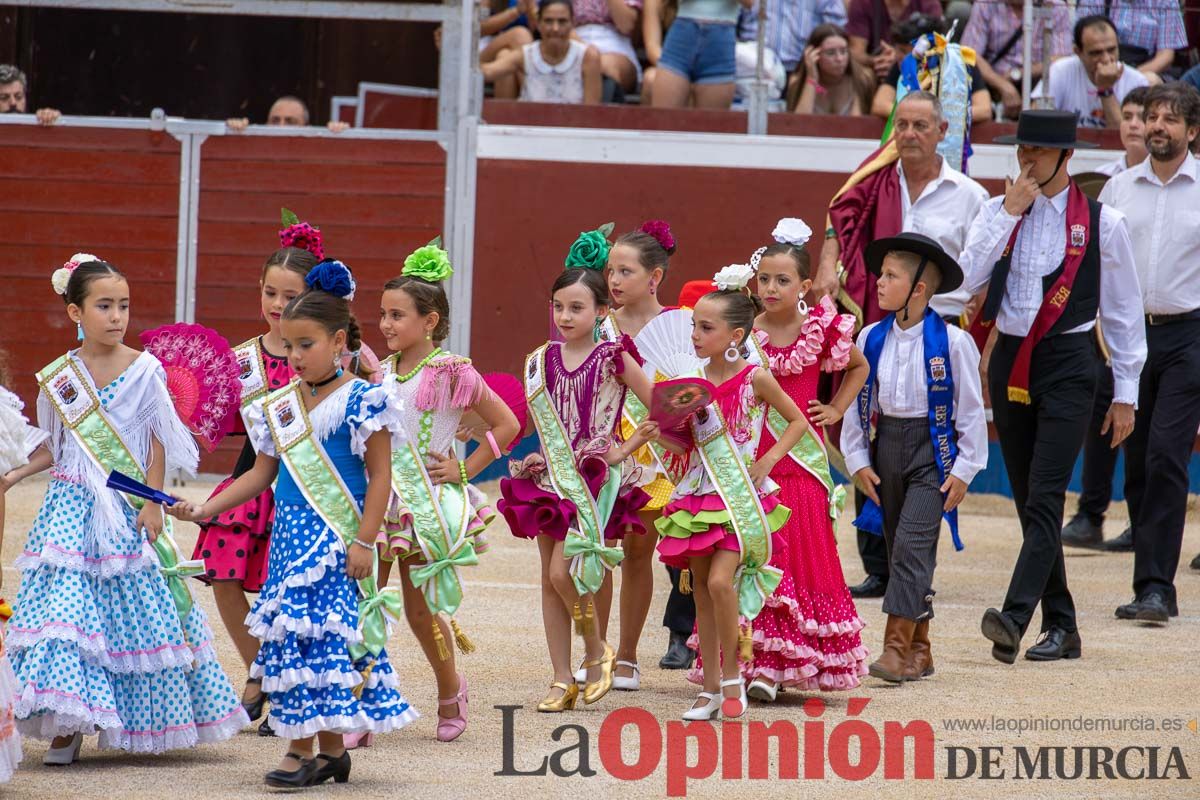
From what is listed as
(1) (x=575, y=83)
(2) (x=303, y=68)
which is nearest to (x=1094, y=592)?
(1) (x=575, y=83)

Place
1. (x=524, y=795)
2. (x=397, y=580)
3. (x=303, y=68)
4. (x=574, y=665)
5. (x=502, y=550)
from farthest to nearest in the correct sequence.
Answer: (x=303, y=68) < (x=502, y=550) < (x=397, y=580) < (x=574, y=665) < (x=524, y=795)

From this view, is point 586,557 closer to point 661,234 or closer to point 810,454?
point 810,454

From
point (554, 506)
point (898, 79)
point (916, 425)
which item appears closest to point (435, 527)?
point (554, 506)

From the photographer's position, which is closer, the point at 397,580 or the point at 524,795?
the point at 524,795

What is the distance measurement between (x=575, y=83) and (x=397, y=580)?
5.07 metres

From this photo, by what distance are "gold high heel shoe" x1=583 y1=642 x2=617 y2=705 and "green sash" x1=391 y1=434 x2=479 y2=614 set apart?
77 centimetres

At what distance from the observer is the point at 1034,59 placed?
1277 centimetres

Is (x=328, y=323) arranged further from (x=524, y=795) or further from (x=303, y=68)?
(x=303, y=68)

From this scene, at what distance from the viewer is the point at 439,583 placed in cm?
562

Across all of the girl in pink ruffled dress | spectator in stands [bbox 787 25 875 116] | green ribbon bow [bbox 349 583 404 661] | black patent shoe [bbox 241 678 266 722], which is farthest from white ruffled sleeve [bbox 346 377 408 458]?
spectator in stands [bbox 787 25 875 116]

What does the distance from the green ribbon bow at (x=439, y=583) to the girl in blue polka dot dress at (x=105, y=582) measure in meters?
0.69

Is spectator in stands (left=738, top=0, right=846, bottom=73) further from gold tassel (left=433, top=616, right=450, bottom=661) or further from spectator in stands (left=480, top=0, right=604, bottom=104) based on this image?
gold tassel (left=433, top=616, right=450, bottom=661)

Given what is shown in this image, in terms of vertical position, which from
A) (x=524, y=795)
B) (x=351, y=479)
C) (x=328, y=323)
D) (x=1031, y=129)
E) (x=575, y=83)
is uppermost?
(x=575, y=83)

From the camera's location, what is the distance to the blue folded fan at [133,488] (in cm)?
516
